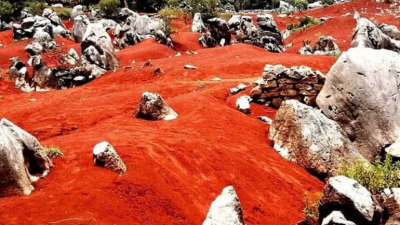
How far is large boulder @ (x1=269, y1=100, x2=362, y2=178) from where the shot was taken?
470 inches

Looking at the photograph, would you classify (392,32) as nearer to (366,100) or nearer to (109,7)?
(366,100)

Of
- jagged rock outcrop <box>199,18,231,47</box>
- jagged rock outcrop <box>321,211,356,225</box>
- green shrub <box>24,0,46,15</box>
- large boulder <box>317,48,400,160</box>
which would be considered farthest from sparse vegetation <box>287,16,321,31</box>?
jagged rock outcrop <box>321,211,356,225</box>

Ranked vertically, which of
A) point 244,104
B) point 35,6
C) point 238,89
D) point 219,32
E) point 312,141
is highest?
point 312,141

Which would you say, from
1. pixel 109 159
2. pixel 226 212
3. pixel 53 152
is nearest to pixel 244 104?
pixel 109 159

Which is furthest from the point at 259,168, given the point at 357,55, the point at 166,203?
the point at 357,55

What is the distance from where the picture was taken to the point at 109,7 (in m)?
54.1

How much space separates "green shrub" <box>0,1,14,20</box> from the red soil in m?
42.0

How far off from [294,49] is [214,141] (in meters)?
28.6

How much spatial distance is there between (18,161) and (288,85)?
10.9 meters

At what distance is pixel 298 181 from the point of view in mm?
11070

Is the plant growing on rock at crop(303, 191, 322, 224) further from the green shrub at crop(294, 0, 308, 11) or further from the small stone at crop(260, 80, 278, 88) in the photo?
the green shrub at crop(294, 0, 308, 11)

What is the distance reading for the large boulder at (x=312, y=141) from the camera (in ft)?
39.1

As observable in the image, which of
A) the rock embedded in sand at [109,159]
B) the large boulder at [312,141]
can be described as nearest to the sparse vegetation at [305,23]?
the large boulder at [312,141]

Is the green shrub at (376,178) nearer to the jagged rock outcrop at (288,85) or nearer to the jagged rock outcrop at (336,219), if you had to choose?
the jagged rock outcrop at (336,219)
